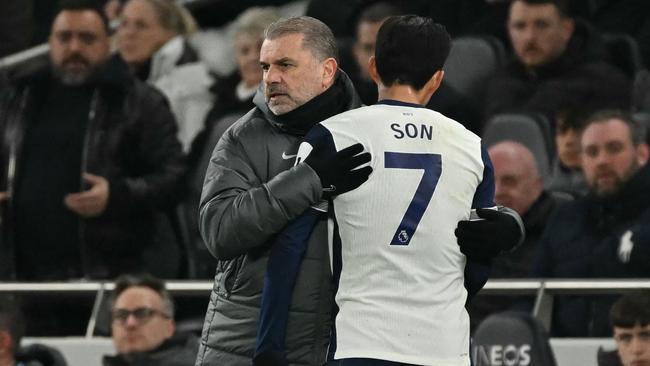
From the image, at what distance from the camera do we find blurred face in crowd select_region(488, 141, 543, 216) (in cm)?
703

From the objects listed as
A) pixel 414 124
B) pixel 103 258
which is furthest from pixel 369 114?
pixel 103 258

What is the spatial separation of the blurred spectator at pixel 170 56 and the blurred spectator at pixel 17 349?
1685 millimetres

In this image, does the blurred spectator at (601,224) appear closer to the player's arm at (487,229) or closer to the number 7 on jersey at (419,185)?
the player's arm at (487,229)

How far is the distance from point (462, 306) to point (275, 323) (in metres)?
0.45

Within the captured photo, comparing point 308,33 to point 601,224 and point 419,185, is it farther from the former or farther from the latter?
point 601,224

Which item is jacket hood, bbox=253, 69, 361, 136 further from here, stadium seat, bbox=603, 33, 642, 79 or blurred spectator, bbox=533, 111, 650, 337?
stadium seat, bbox=603, 33, 642, 79

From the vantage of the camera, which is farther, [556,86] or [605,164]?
[556,86]

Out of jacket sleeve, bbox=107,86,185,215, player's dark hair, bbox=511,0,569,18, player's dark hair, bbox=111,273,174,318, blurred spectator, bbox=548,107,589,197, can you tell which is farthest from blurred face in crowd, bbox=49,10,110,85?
blurred spectator, bbox=548,107,589,197

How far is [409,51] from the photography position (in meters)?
3.60

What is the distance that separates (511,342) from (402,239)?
276cm

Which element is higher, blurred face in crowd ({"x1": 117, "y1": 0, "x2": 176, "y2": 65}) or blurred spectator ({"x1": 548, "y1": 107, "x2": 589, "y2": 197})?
blurred face in crowd ({"x1": 117, "y1": 0, "x2": 176, "y2": 65})

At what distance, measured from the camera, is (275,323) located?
3.65 m

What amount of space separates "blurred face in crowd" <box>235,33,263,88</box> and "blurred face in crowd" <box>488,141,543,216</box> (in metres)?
1.73

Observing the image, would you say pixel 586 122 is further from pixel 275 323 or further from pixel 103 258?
pixel 275 323
